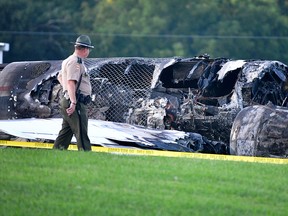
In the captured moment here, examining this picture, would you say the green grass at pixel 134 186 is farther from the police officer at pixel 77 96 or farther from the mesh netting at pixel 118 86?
the mesh netting at pixel 118 86

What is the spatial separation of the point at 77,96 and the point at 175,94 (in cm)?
Answer: 452

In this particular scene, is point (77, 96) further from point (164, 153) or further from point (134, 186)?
point (134, 186)

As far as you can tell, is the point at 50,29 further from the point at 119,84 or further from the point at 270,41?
the point at 119,84

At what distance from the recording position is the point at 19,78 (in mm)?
22750

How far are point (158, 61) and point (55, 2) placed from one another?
182ft

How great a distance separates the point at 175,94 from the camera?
2078 centimetres

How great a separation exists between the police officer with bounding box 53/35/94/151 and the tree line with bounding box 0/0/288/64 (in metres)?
51.6

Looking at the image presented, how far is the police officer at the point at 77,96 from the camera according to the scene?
16422mm

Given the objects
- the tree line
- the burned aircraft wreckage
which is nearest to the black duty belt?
the burned aircraft wreckage

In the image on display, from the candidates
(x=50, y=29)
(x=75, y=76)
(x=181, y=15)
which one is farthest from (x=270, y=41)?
(x=75, y=76)

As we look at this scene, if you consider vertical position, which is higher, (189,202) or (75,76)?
(75,76)

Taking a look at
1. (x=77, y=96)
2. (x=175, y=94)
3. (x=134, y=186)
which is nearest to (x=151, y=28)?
(x=175, y=94)

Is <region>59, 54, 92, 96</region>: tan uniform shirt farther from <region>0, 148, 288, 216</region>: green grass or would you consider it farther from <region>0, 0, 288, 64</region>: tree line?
<region>0, 0, 288, 64</region>: tree line

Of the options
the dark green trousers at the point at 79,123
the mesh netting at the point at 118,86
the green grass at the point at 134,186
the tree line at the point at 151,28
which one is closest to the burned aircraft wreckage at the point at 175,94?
the mesh netting at the point at 118,86
